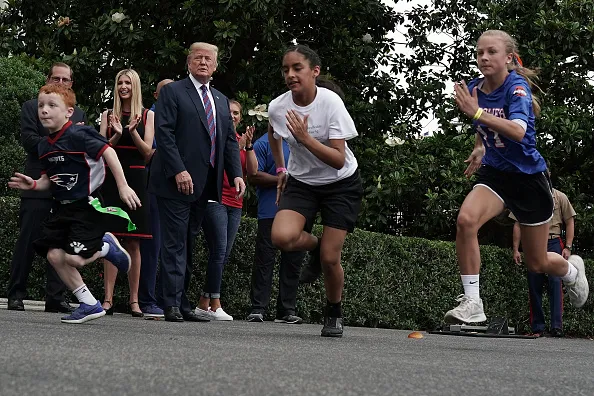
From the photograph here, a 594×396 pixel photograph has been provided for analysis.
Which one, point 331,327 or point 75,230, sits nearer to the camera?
point 75,230

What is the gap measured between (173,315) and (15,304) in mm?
1616

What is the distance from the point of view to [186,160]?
859 centimetres

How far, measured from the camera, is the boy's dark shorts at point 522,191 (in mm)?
7367

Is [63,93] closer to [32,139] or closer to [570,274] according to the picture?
[32,139]

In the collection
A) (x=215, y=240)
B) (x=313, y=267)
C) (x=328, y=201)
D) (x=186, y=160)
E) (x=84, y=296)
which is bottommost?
(x=84, y=296)

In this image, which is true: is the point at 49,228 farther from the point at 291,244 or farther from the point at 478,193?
the point at 478,193

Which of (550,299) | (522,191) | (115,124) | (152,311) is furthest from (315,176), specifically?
(550,299)

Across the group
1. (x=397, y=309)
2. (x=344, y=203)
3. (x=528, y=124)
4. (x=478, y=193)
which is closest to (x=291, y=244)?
(x=344, y=203)

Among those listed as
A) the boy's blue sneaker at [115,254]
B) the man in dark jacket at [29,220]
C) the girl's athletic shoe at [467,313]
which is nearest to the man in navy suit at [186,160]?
the boy's blue sneaker at [115,254]

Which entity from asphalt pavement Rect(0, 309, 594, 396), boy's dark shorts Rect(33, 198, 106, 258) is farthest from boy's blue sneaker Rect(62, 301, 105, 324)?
asphalt pavement Rect(0, 309, 594, 396)

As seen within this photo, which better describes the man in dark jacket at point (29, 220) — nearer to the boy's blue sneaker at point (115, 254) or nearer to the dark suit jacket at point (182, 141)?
the dark suit jacket at point (182, 141)

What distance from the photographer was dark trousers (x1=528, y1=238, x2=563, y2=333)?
12.7 metres

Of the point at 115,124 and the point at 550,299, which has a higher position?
the point at 115,124

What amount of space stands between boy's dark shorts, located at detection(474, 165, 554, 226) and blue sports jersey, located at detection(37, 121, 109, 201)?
2639 mm
